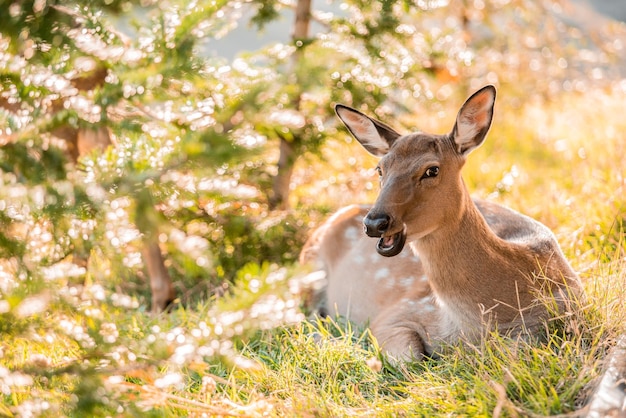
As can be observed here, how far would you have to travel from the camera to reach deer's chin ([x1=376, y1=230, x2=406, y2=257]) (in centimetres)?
318

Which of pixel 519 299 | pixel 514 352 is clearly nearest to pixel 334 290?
pixel 519 299

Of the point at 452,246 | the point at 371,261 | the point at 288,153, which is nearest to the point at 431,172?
the point at 452,246

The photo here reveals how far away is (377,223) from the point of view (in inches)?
123

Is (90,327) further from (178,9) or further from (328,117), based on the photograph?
(328,117)

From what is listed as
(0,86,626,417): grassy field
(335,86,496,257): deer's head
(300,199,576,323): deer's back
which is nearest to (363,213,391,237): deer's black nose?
(335,86,496,257): deer's head

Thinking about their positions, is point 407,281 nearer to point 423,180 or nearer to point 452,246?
point 452,246

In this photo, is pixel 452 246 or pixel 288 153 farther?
pixel 288 153

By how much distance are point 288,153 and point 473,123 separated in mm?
1830

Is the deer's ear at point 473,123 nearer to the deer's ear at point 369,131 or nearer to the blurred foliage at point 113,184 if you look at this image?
the deer's ear at point 369,131

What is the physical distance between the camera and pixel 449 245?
11.0 ft

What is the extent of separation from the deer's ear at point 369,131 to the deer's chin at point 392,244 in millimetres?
578

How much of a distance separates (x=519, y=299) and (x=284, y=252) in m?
1.98

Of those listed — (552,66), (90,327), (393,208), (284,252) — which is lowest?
(552,66)

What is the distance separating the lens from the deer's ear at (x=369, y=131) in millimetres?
3633
